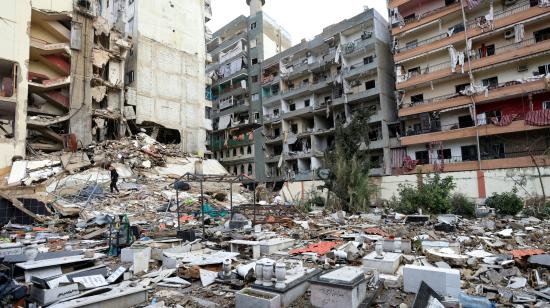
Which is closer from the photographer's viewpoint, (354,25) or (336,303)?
(336,303)

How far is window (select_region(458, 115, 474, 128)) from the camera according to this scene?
25.3 metres

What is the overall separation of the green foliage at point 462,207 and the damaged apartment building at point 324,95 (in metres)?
11.1

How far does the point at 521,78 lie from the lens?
76.2 feet

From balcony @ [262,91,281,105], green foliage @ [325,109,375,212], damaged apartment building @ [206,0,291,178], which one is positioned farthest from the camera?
damaged apartment building @ [206,0,291,178]

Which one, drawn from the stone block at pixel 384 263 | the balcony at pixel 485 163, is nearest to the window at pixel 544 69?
the balcony at pixel 485 163

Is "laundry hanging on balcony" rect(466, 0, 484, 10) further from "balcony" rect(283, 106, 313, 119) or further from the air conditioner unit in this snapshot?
"balcony" rect(283, 106, 313, 119)

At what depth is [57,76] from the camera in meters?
28.2

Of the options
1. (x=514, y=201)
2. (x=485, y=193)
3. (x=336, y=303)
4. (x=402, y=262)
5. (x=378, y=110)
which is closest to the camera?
(x=336, y=303)

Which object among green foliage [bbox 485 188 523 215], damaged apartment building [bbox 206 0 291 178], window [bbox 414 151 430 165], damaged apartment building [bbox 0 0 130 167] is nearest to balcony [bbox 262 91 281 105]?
damaged apartment building [bbox 206 0 291 178]

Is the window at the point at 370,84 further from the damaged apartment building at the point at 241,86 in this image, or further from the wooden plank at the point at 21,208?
the wooden plank at the point at 21,208

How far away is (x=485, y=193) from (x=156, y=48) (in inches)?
1252

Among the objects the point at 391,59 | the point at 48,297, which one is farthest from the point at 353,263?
the point at 391,59

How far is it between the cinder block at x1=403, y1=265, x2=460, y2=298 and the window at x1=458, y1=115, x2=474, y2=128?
23.9 meters

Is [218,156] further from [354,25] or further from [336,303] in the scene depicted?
[336,303]
